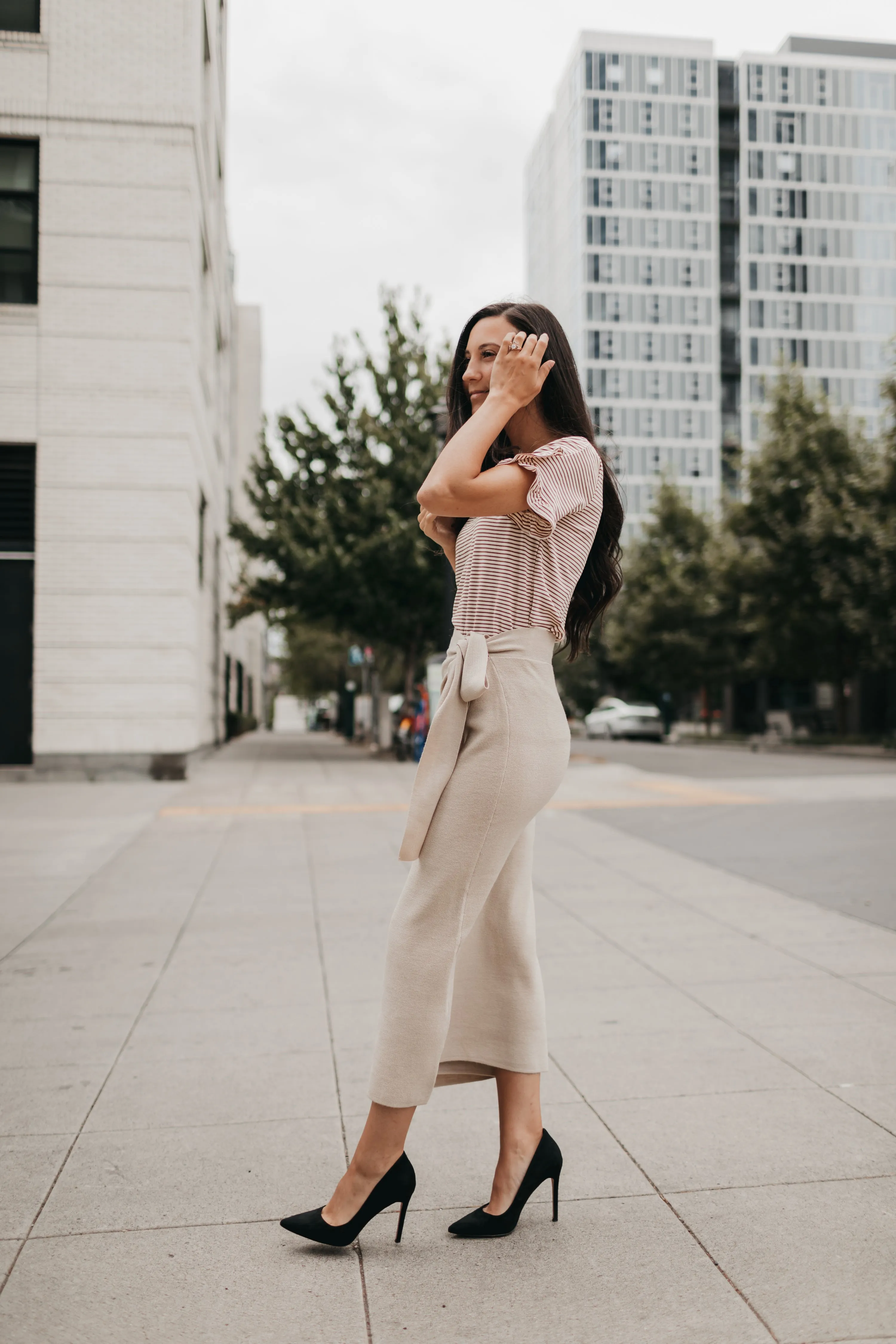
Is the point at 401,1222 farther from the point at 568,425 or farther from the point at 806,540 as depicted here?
the point at 806,540

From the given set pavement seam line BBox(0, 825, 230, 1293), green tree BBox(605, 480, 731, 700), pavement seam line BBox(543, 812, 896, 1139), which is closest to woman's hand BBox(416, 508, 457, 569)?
pavement seam line BBox(0, 825, 230, 1293)

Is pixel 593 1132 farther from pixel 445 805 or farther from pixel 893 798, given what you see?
pixel 893 798

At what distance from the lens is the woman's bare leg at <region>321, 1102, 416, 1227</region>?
2346 mm

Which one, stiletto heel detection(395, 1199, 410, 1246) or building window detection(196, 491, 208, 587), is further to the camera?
building window detection(196, 491, 208, 587)

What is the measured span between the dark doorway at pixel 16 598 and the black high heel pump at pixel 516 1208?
1436 centimetres

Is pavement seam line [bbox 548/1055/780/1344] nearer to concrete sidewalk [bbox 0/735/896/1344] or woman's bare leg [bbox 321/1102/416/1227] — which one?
concrete sidewalk [bbox 0/735/896/1344]

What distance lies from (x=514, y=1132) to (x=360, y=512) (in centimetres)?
2117

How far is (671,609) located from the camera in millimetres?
43000

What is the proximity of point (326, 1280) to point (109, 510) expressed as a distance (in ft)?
47.6

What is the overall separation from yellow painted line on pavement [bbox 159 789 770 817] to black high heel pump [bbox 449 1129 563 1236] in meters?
9.22

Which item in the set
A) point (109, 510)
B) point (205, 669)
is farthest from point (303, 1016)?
point (205, 669)

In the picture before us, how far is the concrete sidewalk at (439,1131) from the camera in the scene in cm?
221

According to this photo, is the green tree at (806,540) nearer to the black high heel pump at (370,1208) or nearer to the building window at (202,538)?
the building window at (202,538)

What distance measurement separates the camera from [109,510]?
618 inches
